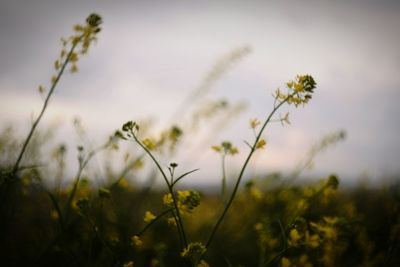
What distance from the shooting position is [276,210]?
461 cm

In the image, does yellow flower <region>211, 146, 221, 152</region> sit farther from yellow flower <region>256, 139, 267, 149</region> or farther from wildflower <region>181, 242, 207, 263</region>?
wildflower <region>181, 242, 207, 263</region>

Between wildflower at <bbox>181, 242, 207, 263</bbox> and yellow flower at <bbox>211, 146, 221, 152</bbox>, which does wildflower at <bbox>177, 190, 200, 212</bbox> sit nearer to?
wildflower at <bbox>181, 242, 207, 263</bbox>

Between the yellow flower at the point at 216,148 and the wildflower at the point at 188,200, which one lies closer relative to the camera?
the wildflower at the point at 188,200

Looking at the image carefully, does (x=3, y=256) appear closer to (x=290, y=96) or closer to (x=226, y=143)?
(x=226, y=143)

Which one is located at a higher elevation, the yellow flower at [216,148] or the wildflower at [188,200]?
the yellow flower at [216,148]

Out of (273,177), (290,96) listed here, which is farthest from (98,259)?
(273,177)

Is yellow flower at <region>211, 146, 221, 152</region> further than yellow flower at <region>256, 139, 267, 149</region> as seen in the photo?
Yes

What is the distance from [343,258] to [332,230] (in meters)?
1.84

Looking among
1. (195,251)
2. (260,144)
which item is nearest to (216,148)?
(260,144)

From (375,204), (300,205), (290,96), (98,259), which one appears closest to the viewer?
(290,96)

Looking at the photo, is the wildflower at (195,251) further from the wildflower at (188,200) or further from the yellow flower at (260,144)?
the yellow flower at (260,144)

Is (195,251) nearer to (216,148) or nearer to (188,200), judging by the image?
(188,200)

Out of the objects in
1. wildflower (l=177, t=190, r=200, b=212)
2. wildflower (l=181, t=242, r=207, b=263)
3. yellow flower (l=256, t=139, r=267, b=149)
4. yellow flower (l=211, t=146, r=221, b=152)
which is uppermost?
yellow flower (l=211, t=146, r=221, b=152)

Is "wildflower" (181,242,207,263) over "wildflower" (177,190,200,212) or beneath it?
beneath
